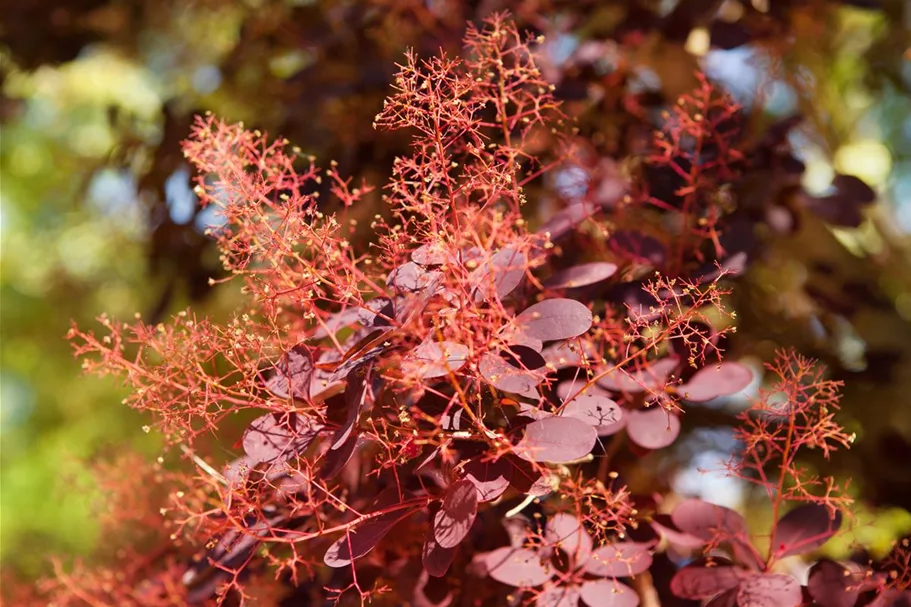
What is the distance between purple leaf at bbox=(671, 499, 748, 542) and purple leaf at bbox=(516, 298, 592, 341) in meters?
0.20

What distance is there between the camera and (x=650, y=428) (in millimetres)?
638

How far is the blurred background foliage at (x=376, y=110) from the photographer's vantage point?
3.20 ft

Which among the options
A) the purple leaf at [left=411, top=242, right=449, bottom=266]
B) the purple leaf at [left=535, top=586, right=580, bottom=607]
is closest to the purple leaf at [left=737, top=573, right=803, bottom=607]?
the purple leaf at [left=535, top=586, right=580, bottom=607]

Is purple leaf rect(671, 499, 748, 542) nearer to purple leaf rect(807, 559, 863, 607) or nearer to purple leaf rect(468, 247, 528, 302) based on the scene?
purple leaf rect(807, 559, 863, 607)

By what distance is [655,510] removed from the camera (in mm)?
659

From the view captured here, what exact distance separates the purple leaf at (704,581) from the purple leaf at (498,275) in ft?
0.85

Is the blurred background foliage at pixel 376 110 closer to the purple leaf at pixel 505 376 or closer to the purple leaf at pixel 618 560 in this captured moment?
the purple leaf at pixel 618 560

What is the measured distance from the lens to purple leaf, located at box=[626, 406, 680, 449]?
2.06 ft

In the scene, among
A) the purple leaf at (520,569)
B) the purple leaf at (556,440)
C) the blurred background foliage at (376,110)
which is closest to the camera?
the purple leaf at (556,440)

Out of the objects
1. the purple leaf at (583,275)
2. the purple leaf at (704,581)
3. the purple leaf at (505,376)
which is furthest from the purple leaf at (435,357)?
the purple leaf at (704,581)

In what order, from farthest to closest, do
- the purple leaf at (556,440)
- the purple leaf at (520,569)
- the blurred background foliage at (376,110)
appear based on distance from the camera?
the blurred background foliage at (376,110) → the purple leaf at (520,569) → the purple leaf at (556,440)

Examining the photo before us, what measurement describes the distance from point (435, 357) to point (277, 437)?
0.45 feet

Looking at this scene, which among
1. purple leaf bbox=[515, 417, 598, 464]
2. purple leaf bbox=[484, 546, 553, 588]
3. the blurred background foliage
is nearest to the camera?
purple leaf bbox=[515, 417, 598, 464]

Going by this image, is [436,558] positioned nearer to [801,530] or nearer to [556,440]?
[556,440]
